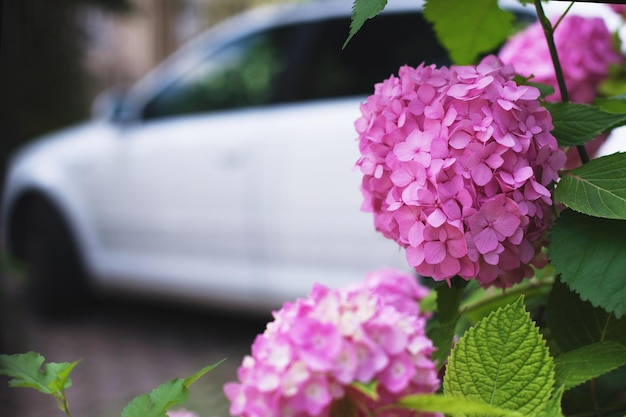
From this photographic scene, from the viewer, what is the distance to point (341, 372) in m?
0.53

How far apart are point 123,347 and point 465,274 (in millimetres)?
4899

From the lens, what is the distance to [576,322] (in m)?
0.78

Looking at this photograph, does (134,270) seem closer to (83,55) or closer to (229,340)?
(229,340)

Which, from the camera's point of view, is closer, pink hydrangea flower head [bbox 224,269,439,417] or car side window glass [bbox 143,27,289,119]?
pink hydrangea flower head [bbox 224,269,439,417]

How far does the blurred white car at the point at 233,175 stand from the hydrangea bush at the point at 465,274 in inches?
115

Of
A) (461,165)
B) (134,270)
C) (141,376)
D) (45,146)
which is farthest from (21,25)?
(461,165)

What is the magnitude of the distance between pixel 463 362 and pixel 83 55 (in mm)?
12609

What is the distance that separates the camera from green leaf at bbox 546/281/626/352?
0.76 metres

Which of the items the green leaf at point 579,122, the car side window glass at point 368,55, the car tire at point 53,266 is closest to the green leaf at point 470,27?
the green leaf at point 579,122

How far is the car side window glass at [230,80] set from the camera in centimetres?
471

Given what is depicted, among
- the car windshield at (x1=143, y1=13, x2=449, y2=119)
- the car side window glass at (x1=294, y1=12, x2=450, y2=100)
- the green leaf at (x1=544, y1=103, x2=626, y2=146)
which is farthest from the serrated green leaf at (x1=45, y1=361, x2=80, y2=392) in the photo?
the car side window glass at (x1=294, y1=12, x2=450, y2=100)

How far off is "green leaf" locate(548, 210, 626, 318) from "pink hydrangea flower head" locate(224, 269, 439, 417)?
6.5 inches

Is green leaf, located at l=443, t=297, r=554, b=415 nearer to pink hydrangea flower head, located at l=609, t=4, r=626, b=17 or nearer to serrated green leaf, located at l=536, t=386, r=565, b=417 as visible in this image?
serrated green leaf, located at l=536, t=386, r=565, b=417

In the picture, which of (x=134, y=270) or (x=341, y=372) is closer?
(x=341, y=372)
